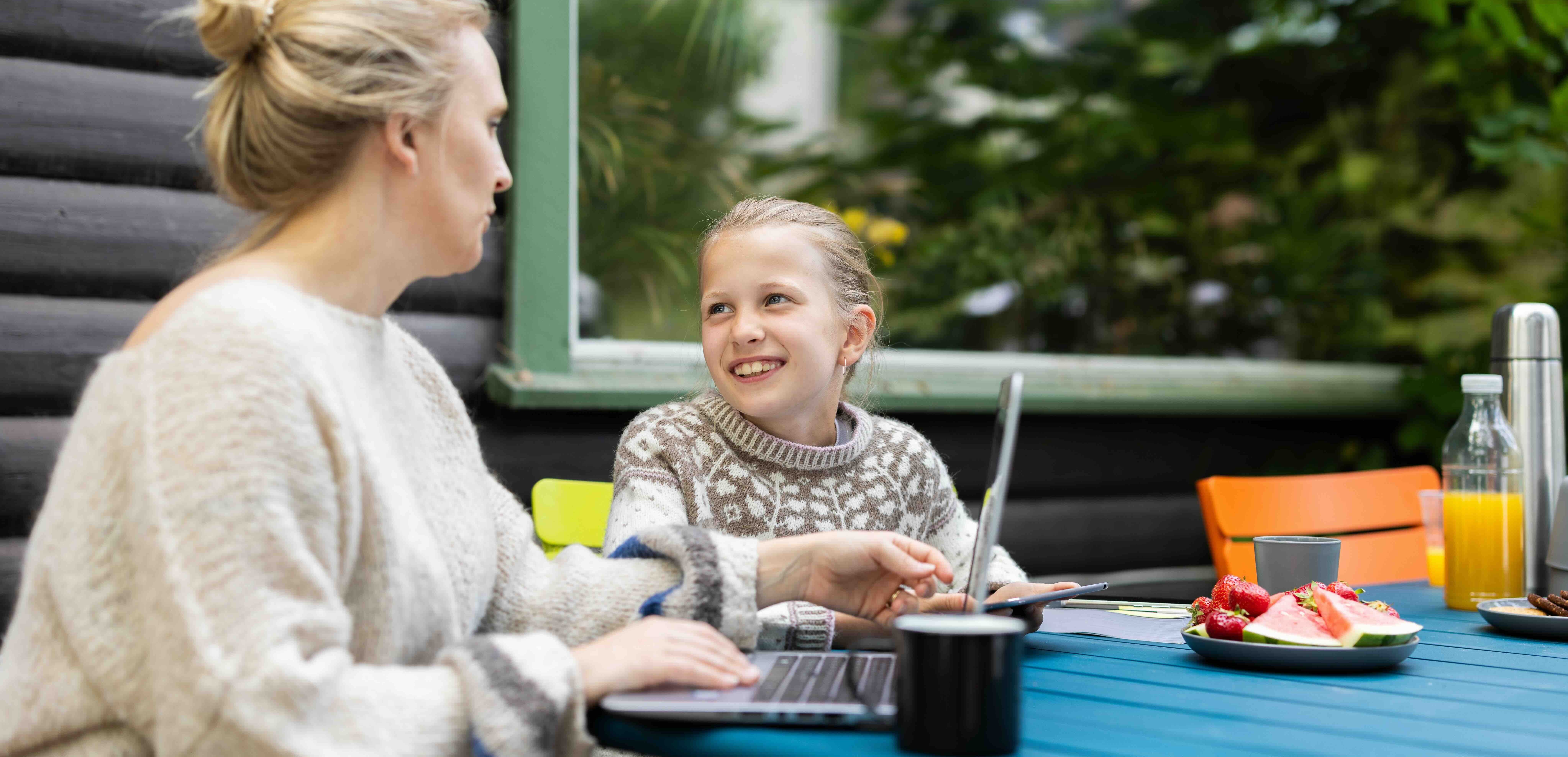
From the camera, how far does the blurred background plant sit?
369 centimetres

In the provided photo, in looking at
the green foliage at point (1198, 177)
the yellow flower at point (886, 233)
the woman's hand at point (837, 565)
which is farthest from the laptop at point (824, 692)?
the yellow flower at point (886, 233)

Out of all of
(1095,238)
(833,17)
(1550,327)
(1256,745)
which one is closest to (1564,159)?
(1095,238)

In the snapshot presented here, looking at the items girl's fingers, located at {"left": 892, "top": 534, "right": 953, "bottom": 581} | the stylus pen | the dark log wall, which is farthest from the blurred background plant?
girl's fingers, located at {"left": 892, "top": 534, "right": 953, "bottom": 581}

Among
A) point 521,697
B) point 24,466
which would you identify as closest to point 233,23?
point 521,697

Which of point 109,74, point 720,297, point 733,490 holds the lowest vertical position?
point 733,490

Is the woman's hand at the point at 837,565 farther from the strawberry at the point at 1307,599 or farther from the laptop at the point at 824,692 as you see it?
the strawberry at the point at 1307,599

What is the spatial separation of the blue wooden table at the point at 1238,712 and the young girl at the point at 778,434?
1.12ft

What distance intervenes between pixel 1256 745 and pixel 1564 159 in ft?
9.92

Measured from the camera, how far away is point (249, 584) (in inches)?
34.2

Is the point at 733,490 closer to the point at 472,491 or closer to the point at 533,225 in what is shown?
the point at 472,491

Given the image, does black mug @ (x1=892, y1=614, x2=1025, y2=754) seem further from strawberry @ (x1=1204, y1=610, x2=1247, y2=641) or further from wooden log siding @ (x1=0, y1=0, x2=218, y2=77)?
wooden log siding @ (x1=0, y1=0, x2=218, y2=77)

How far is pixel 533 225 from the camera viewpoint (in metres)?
2.48

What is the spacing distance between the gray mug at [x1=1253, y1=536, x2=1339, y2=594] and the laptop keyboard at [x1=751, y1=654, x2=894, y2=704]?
670mm

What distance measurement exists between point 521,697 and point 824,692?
0.26 metres
